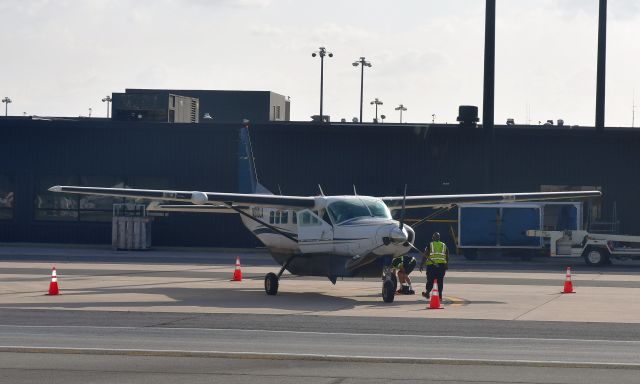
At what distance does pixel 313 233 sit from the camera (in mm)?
27781

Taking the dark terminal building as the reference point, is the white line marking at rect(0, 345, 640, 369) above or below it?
below

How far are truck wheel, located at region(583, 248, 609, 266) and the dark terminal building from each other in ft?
23.4

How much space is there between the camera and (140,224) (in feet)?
160

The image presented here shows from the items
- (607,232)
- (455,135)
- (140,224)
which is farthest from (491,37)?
(140,224)

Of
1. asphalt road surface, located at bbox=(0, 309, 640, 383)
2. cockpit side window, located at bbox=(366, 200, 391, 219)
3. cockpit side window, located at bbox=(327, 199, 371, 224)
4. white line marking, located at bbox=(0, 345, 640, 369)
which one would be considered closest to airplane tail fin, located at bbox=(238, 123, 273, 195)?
cockpit side window, located at bbox=(327, 199, 371, 224)

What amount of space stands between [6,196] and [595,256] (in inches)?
1107

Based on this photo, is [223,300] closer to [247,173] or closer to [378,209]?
[378,209]

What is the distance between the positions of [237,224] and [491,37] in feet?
48.7

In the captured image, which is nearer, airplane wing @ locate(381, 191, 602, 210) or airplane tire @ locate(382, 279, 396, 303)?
airplane tire @ locate(382, 279, 396, 303)

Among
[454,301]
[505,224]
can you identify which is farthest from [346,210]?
[505,224]

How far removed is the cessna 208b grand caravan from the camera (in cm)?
2614

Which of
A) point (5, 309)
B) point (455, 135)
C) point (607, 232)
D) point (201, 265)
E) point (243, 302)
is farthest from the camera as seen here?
point (455, 135)

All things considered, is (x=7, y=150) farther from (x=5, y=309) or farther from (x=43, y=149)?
(x=5, y=309)

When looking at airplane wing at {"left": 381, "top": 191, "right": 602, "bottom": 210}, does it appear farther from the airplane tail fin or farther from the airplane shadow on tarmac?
the airplane tail fin
